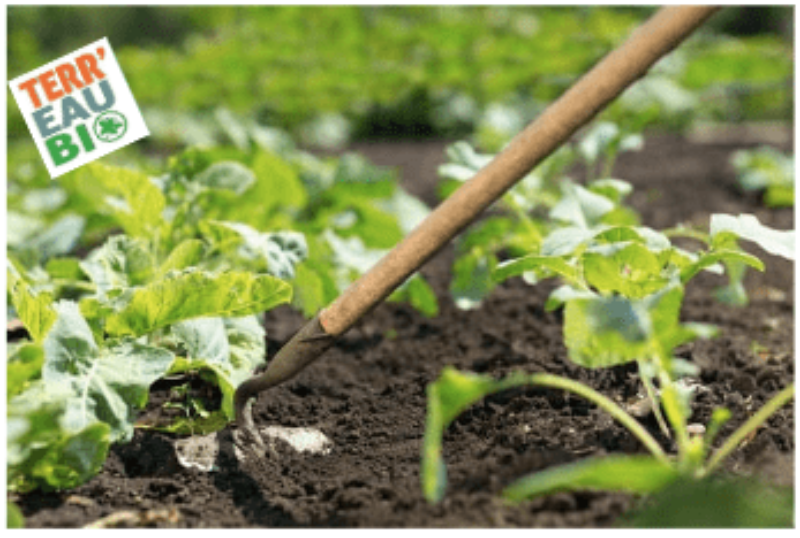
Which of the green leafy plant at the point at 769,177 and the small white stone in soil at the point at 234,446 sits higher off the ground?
the green leafy plant at the point at 769,177

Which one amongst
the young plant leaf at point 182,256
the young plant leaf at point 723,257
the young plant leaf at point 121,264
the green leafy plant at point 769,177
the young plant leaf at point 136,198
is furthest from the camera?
the green leafy plant at point 769,177

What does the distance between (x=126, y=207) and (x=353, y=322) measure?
1.08 m

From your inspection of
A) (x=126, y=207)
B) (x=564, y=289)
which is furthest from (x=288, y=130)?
(x=564, y=289)

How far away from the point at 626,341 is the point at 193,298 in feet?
2.56

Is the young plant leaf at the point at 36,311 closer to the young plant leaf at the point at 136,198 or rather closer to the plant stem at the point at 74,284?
the plant stem at the point at 74,284

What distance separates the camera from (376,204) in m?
3.10

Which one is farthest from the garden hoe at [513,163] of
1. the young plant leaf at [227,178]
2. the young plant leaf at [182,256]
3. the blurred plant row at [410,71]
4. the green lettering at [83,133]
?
the blurred plant row at [410,71]

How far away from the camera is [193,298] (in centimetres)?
169

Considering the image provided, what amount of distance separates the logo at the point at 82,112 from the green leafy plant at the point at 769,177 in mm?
2484

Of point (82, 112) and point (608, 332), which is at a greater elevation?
point (82, 112)

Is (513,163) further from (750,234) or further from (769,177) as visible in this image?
(769,177)

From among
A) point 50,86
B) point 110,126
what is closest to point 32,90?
point 50,86

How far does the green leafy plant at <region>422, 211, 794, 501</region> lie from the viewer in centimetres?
119

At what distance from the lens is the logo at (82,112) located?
71.0 inches
